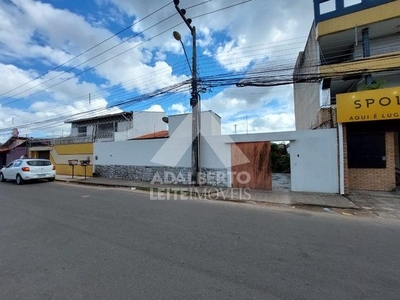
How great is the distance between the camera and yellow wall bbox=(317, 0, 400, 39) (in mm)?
11547

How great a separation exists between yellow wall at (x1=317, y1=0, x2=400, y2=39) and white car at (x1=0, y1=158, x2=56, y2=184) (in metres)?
18.2

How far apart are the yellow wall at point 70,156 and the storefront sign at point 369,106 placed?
15.5m

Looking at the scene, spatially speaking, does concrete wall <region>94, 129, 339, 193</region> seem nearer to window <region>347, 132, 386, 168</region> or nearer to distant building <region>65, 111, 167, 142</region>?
window <region>347, 132, 386, 168</region>

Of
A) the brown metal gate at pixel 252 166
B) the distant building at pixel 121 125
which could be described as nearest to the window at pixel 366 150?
the brown metal gate at pixel 252 166

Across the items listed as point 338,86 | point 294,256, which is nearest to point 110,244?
point 294,256

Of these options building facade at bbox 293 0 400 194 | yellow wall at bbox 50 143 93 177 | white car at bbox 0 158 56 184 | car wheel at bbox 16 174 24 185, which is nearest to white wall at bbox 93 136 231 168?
yellow wall at bbox 50 143 93 177

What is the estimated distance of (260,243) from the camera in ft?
13.0

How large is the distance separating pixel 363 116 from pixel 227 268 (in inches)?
336

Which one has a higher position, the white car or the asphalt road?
the white car

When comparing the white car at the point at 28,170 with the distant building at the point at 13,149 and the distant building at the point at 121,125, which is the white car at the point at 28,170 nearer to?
the distant building at the point at 121,125

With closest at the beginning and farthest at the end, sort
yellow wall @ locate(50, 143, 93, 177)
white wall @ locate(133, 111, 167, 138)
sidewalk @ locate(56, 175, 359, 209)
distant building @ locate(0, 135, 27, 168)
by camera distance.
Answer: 1. sidewalk @ locate(56, 175, 359, 209)
2. yellow wall @ locate(50, 143, 93, 177)
3. distant building @ locate(0, 135, 27, 168)
4. white wall @ locate(133, 111, 167, 138)

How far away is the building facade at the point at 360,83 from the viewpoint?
8.59 meters

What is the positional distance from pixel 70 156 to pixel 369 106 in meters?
19.3

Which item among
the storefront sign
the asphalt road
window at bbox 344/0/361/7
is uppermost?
window at bbox 344/0/361/7
